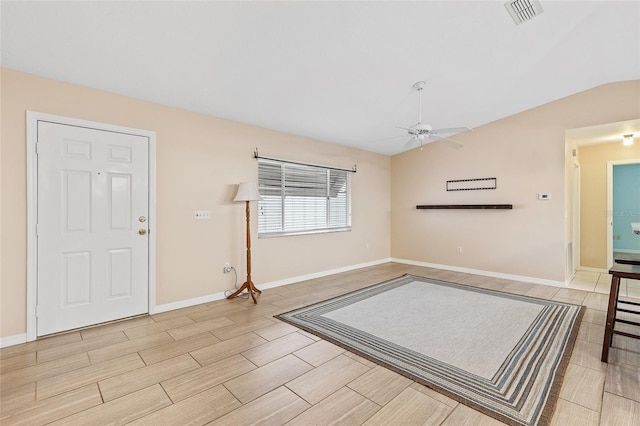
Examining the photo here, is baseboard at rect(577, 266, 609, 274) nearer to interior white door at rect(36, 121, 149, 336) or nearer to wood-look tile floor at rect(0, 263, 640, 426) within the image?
wood-look tile floor at rect(0, 263, 640, 426)

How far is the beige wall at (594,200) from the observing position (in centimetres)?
538

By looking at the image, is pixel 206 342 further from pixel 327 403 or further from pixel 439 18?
pixel 439 18

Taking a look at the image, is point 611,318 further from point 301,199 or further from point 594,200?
point 594,200

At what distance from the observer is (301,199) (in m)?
5.14

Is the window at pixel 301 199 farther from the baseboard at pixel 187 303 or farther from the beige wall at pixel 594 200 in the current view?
the beige wall at pixel 594 200

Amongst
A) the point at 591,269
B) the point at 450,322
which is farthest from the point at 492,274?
the point at 450,322

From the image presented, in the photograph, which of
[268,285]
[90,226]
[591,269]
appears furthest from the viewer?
[591,269]

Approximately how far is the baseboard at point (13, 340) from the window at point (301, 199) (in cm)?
270

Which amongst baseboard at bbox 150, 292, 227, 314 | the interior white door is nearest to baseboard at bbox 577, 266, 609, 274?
baseboard at bbox 150, 292, 227, 314

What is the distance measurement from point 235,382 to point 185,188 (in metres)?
2.49

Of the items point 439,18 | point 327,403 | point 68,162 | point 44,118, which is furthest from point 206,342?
point 439,18

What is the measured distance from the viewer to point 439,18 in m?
2.61

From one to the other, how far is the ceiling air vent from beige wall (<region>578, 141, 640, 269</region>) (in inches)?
169

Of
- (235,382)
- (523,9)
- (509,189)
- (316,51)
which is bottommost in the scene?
(235,382)
